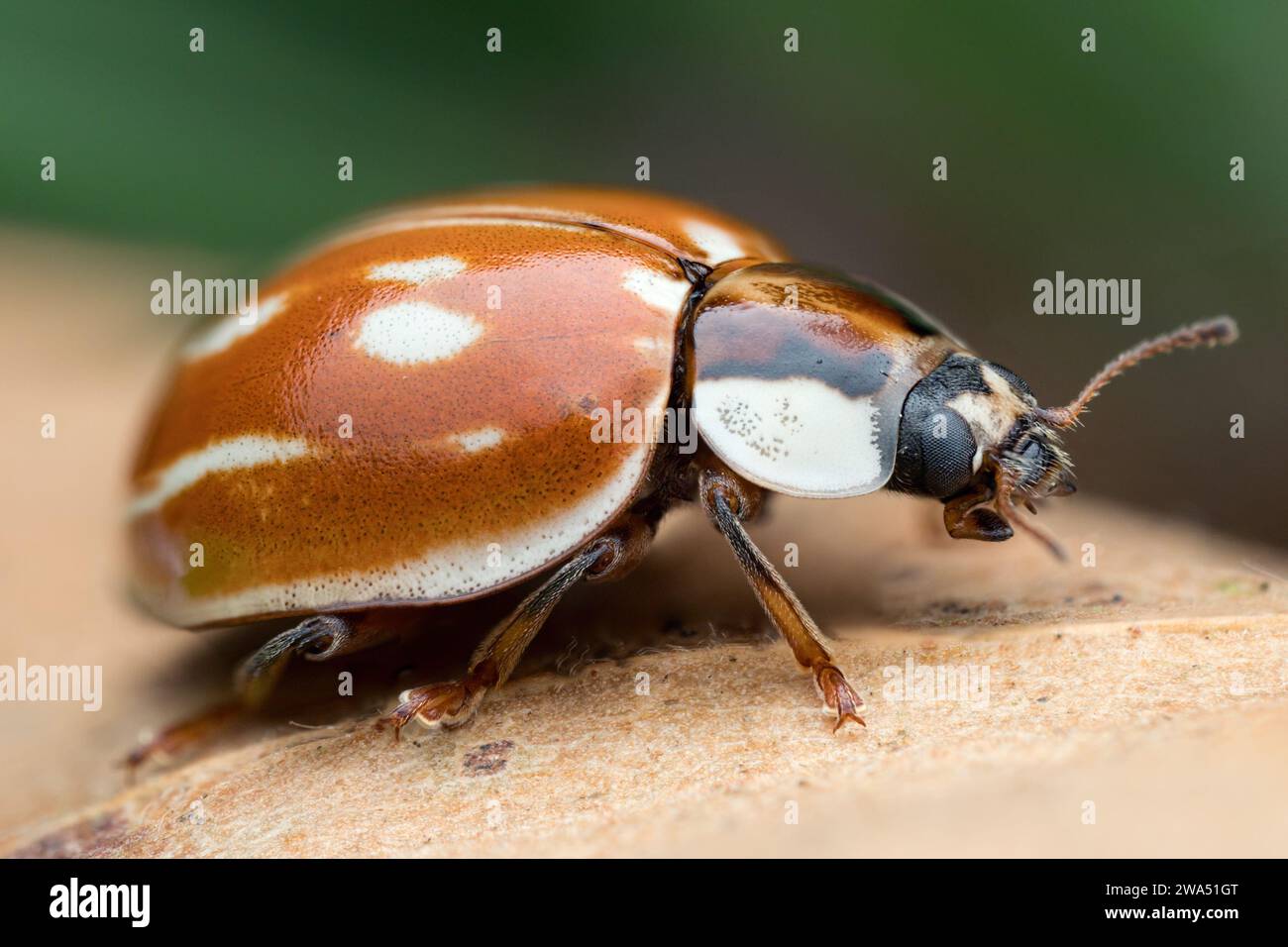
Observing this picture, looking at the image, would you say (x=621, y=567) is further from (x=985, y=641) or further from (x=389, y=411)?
(x=985, y=641)

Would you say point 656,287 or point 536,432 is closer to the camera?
point 536,432

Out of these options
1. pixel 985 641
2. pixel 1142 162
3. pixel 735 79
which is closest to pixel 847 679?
pixel 985 641

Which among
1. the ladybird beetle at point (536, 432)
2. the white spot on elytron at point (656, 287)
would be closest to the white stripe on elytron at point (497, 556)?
the ladybird beetle at point (536, 432)

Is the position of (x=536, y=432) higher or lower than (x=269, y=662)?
higher

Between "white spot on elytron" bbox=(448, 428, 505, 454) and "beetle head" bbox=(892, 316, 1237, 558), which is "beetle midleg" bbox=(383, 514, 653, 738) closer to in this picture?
"white spot on elytron" bbox=(448, 428, 505, 454)

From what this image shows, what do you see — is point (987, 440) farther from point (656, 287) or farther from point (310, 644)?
point (310, 644)

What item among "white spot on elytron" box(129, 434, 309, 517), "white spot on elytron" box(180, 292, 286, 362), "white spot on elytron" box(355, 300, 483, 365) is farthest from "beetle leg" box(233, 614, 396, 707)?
"white spot on elytron" box(180, 292, 286, 362)

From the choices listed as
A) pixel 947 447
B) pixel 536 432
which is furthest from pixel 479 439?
pixel 947 447
